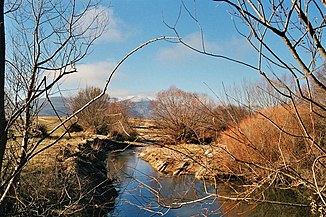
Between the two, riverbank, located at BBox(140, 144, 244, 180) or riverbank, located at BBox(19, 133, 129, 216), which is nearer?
riverbank, located at BBox(140, 144, 244, 180)

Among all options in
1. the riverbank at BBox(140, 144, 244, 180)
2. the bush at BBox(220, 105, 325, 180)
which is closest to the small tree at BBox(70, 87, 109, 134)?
the riverbank at BBox(140, 144, 244, 180)

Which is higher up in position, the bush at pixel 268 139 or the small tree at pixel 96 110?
the small tree at pixel 96 110

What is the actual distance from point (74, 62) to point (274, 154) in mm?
1634

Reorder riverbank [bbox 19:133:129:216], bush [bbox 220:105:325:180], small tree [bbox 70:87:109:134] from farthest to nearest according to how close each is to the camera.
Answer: riverbank [bbox 19:133:129:216]
small tree [bbox 70:87:109:134]
bush [bbox 220:105:325:180]

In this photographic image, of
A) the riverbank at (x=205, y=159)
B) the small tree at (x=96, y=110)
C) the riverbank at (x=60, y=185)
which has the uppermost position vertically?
the small tree at (x=96, y=110)

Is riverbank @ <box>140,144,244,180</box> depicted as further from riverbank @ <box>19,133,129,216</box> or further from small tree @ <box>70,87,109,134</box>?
riverbank @ <box>19,133,129,216</box>

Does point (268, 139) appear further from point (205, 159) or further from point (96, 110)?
point (96, 110)

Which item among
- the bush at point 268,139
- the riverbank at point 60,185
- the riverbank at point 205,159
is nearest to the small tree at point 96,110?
the riverbank at point 205,159

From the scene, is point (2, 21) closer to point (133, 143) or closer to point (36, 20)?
point (36, 20)

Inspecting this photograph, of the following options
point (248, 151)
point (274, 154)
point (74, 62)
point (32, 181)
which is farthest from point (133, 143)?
point (32, 181)

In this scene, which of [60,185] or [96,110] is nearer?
[96,110]

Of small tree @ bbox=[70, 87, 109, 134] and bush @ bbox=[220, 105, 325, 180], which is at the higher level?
small tree @ bbox=[70, 87, 109, 134]

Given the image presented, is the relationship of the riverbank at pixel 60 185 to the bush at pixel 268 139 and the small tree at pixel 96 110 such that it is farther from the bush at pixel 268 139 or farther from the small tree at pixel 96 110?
the bush at pixel 268 139

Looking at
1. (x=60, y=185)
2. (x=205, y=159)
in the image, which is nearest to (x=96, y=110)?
(x=205, y=159)
